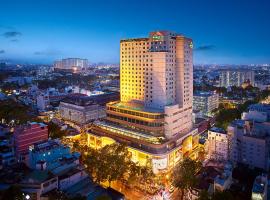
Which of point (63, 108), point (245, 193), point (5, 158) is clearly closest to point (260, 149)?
point (245, 193)

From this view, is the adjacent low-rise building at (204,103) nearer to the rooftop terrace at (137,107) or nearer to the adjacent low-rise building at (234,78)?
the rooftop terrace at (137,107)

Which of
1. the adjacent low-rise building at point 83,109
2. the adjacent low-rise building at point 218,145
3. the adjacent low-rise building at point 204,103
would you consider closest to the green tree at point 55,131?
the adjacent low-rise building at point 83,109

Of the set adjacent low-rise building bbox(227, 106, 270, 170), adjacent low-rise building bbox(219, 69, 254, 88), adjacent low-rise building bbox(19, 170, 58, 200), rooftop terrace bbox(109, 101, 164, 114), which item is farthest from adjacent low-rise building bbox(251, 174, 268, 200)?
adjacent low-rise building bbox(219, 69, 254, 88)

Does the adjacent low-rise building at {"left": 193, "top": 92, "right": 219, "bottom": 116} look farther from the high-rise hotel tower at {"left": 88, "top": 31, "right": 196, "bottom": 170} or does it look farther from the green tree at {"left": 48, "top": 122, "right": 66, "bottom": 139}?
the green tree at {"left": 48, "top": 122, "right": 66, "bottom": 139}

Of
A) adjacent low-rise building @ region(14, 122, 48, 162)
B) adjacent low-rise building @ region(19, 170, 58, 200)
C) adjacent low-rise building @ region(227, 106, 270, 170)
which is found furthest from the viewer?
adjacent low-rise building @ region(14, 122, 48, 162)

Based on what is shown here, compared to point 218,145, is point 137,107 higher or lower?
higher

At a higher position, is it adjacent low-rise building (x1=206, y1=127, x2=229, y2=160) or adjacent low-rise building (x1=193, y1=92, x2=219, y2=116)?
adjacent low-rise building (x1=193, y1=92, x2=219, y2=116)

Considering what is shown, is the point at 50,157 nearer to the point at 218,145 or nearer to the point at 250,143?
the point at 218,145

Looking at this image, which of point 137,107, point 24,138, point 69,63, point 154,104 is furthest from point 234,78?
point 69,63
